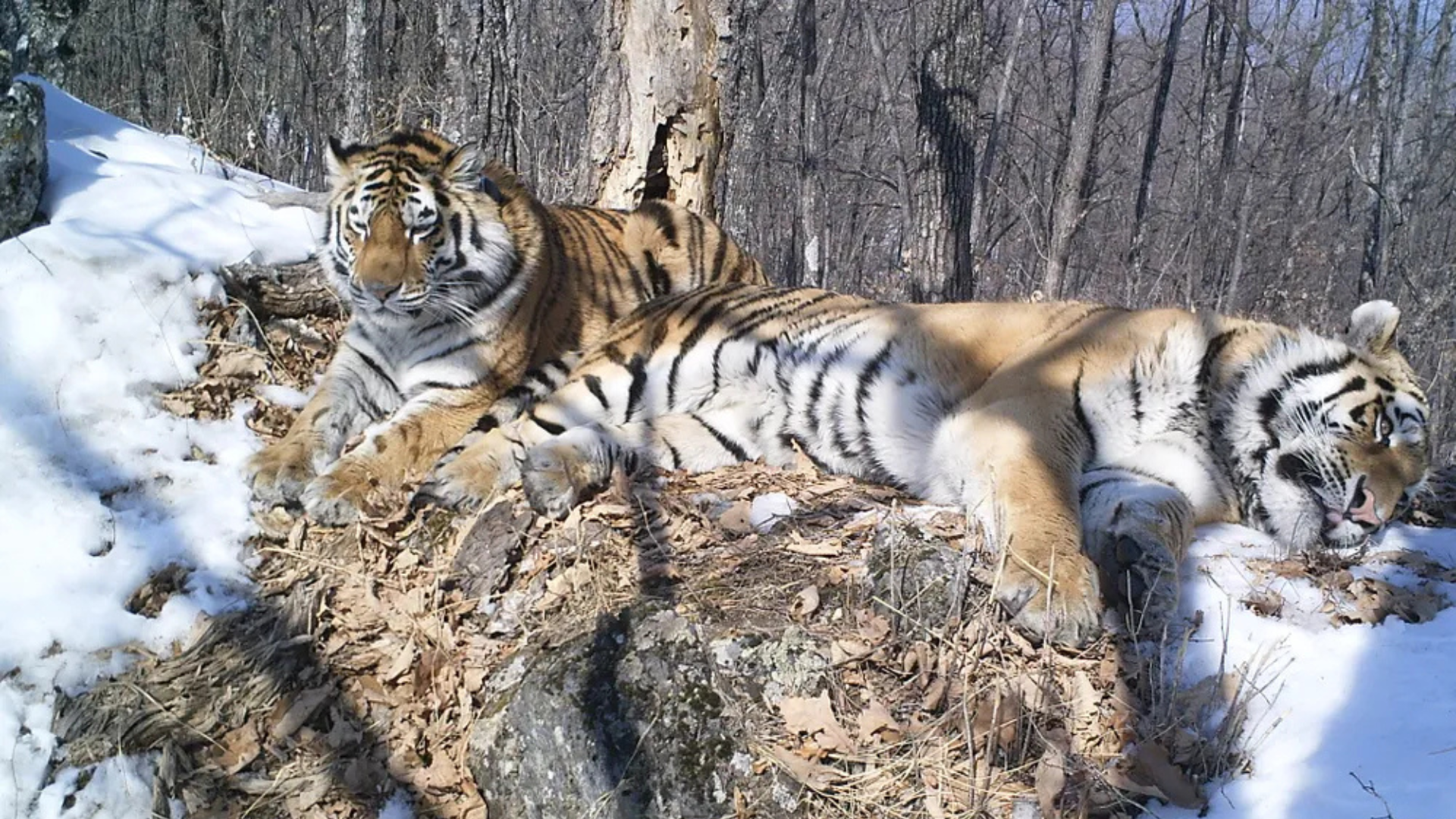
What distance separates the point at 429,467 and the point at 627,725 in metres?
1.51

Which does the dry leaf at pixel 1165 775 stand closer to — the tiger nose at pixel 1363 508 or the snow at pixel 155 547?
the snow at pixel 155 547

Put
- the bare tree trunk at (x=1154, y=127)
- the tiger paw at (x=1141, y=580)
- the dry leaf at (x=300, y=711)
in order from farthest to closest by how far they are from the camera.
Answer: the bare tree trunk at (x=1154, y=127)
the dry leaf at (x=300, y=711)
the tiger paw at (x=1141, y=580)

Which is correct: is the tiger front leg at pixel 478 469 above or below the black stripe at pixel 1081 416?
below

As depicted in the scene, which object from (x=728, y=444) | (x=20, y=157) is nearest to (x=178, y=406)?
(x=20, y=157)

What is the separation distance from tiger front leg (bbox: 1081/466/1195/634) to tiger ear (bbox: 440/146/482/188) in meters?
2.63

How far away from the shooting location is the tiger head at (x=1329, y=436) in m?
3.29

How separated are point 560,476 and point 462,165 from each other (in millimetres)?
1425

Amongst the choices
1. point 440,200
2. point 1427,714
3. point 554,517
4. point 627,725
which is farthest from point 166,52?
point 1427,714

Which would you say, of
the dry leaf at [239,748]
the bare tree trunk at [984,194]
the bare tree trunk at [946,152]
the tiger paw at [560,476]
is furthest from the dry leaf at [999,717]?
the bare tree trunk at [984,194]

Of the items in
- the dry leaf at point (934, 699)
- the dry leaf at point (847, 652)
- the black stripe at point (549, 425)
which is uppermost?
the black stripe at point (549, 425)

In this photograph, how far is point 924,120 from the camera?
22.6 ft

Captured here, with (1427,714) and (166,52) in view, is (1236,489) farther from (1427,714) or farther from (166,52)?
(166,52)

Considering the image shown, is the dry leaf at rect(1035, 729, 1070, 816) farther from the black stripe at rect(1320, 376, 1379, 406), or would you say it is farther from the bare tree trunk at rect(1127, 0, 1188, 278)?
the bare tree trunk at rect(1127, 0, 1188, 278)

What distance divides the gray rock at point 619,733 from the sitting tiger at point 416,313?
1081 millimetres
